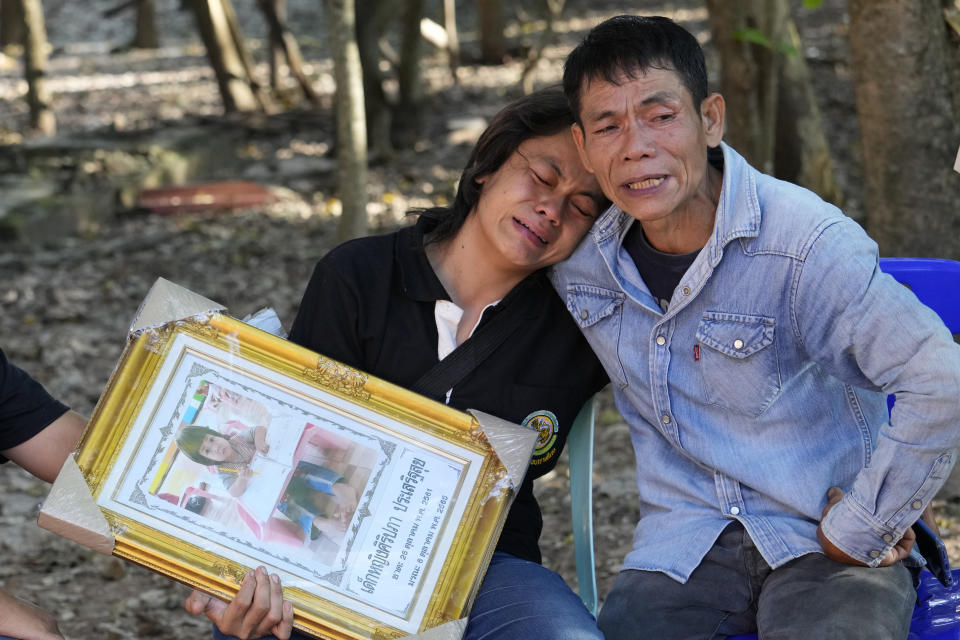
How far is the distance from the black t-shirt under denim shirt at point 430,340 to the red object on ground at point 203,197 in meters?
6.65

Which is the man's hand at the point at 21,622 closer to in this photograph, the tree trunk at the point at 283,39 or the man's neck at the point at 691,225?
the man's neck at the point at 691,225

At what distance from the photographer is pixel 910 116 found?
4.00m

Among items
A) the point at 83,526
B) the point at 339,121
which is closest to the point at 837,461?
the point at 83,526

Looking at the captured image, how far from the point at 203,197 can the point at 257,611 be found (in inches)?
296

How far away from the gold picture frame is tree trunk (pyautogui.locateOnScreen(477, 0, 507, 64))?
13.6 metres

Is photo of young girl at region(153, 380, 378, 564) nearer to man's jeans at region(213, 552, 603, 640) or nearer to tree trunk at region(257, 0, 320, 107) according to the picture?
man's jeans at region(213, 552, 603, 640)

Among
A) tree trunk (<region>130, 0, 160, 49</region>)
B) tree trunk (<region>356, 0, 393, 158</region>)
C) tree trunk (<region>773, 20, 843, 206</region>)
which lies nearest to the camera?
tree trunk (<region>773, 20, 843, 206</region>)

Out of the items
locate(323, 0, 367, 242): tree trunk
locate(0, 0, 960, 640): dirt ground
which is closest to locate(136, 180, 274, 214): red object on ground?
locate(0, 0, 960, 640): dirt ground

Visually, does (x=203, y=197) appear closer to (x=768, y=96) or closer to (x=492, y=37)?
(x=768, y=96)

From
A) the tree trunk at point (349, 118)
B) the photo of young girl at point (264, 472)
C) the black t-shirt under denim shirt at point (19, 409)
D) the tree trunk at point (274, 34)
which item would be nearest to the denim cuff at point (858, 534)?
the photo of young girl at point (264, 472)

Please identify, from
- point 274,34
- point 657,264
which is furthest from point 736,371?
point 274,34

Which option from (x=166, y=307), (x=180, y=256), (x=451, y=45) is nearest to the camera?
(x=166, y=307)

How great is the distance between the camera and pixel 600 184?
2.77 m

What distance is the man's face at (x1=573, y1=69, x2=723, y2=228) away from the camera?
2609 mm
